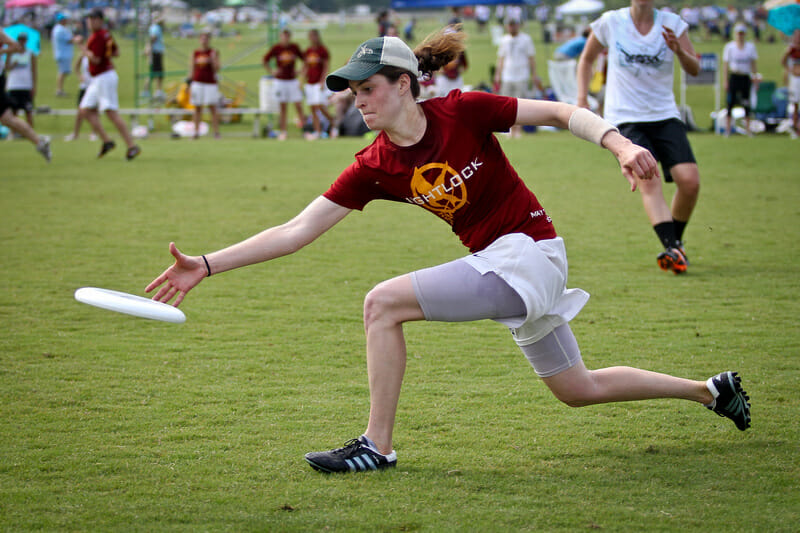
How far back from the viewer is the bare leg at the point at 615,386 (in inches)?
155

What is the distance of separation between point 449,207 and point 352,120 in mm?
17734

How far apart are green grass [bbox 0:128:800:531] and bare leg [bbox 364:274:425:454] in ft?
0.75

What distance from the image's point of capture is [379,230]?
1003 cm

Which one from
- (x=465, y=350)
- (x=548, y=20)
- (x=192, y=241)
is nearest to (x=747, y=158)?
(x=192, y=241)

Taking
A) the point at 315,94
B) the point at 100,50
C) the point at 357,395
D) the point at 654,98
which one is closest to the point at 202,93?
the point at 315,94

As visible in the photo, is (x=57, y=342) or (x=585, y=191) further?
(x=585, y=191)

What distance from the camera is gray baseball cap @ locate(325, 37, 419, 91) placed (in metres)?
3.65

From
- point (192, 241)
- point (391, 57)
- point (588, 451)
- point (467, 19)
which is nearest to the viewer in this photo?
point (391, 57)

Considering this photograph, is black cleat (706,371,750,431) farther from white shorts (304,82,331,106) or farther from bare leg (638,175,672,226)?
white shorts (304,82,331,106)

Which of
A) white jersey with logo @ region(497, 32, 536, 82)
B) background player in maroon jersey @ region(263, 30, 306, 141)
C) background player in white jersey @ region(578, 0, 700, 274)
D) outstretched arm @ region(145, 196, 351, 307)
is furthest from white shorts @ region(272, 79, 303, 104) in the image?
outstretched arm @ region(145, 196, 351, 307)

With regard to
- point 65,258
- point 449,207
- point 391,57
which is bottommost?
point 65,258

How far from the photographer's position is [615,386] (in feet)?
13.2

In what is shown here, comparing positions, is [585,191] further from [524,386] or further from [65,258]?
[524,386]

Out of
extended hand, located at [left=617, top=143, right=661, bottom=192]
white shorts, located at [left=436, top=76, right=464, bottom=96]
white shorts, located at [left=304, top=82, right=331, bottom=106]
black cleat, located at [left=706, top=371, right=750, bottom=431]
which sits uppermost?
extended hand, located at [left=617, top=143, right=661, bottom=192]
